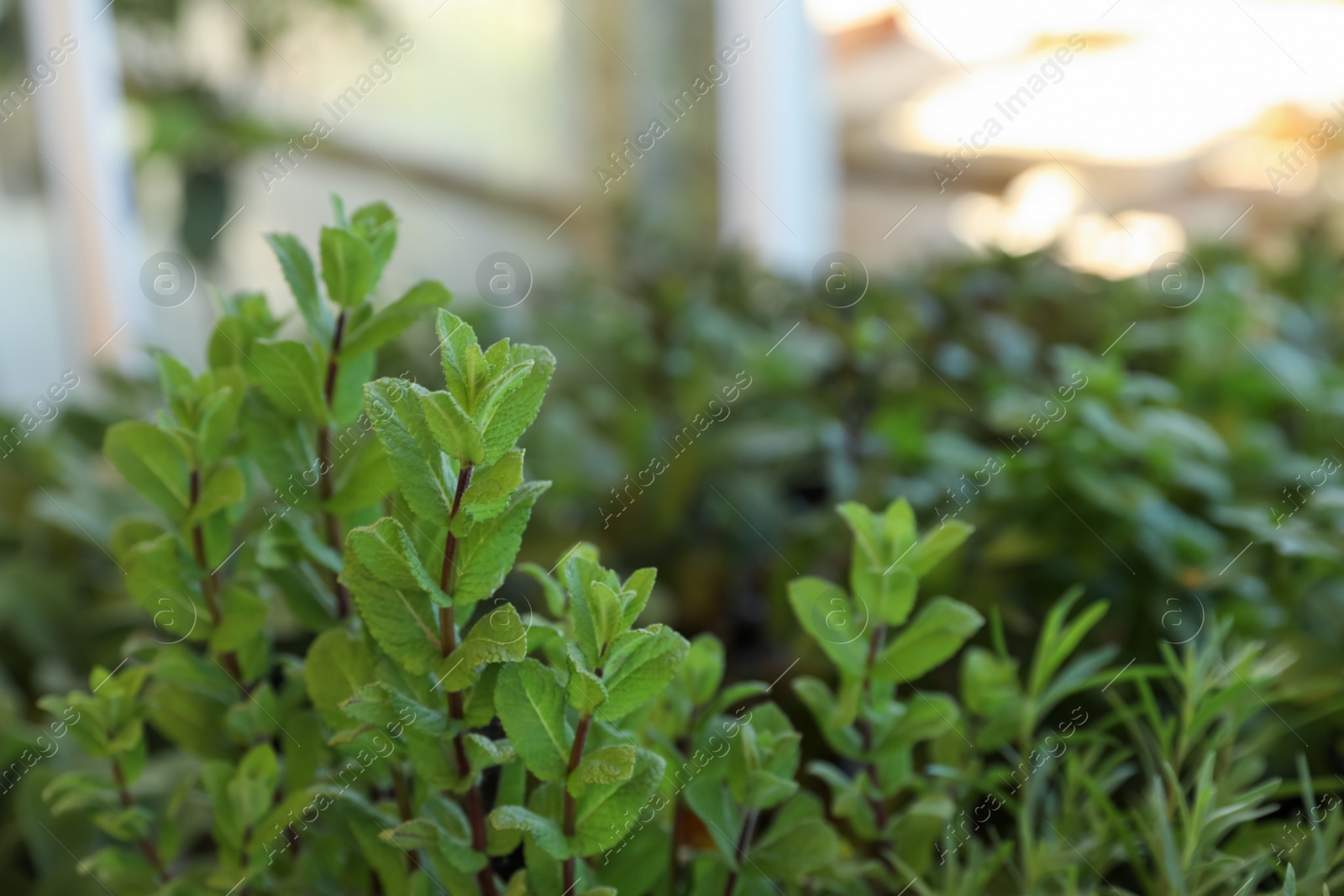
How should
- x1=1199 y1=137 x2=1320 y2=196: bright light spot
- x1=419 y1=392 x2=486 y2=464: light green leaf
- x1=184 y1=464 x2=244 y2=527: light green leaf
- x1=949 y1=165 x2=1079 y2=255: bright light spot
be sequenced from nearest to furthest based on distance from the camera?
x1=419 y1=392 x2=486 y2=464: light green leaf < x1=184 y1=464 x2=244 y2=527: light green leaf < x1=1199 y1=137 x2=1320 y2=196: bright light spot < x1=949 y1=165 x2=1079 y2=255: bright light spot

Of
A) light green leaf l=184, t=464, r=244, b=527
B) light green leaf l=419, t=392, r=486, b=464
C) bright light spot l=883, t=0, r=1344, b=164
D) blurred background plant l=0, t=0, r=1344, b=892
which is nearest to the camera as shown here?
light green leaf l=419, t=392, r=486, b=464

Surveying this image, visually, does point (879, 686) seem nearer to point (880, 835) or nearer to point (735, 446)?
point (880, 835)

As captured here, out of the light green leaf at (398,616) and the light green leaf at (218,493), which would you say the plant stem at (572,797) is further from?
the light green leaf at (218,493)

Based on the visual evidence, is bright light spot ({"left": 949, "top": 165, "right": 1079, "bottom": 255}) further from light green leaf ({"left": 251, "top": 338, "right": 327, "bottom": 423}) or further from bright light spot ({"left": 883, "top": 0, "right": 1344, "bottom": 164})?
light green leaf ({"left": 251, "top": 338, "right": 327, "bottom": 423})

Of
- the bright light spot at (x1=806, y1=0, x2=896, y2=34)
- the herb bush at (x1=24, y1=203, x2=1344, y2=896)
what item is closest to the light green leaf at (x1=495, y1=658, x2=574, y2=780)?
the herb bush at (x1=24, y1=203, x2=1344, y2=896)

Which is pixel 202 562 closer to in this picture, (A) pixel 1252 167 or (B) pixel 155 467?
(B) pixel 155 467

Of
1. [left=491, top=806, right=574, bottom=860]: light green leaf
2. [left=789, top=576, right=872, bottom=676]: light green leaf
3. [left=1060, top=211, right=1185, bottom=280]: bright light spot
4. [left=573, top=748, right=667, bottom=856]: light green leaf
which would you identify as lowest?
[left=1060, top=211, right=1185, bottom=280]: bright light spot

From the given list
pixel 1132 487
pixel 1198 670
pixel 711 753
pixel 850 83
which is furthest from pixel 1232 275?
pixel 850 83

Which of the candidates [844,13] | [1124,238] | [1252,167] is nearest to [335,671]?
[1124,238]
